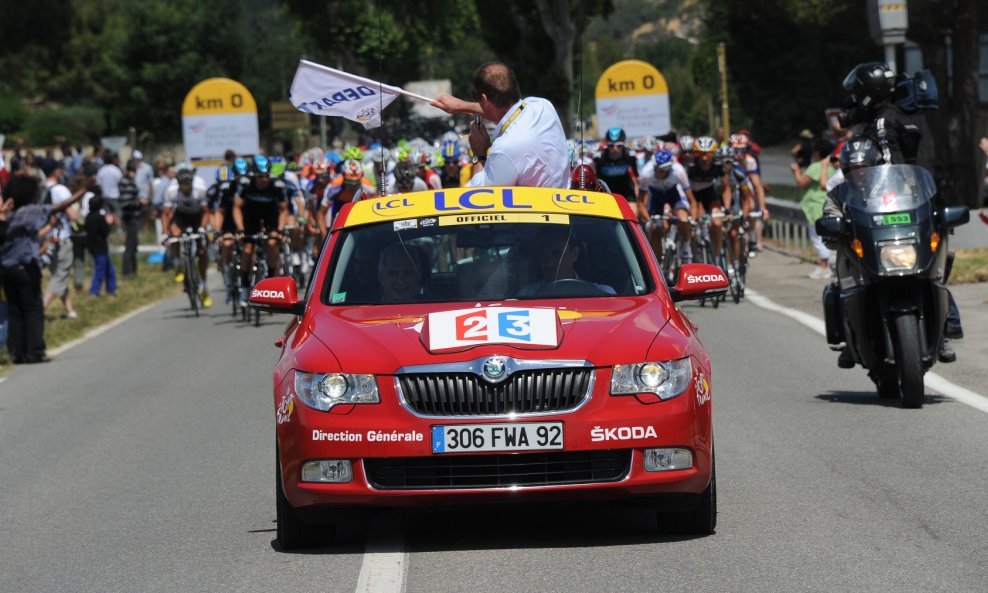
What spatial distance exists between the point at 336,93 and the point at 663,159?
38.4 feet

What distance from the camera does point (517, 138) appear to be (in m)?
9.52

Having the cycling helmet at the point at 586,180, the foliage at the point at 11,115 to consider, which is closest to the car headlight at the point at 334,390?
the cycling helmet at the point at 586,180

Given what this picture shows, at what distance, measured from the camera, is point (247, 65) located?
4094 inches

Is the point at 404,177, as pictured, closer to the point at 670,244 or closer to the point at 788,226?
the point at 670,244

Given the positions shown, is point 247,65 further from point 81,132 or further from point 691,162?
point 691,162

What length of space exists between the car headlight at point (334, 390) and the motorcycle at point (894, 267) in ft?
16.7

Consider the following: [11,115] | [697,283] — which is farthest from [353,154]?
[11,115]

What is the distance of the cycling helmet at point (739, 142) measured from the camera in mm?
25156

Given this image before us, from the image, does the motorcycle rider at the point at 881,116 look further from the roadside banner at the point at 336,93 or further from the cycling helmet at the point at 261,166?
the cycling helmet at the point at 261,166

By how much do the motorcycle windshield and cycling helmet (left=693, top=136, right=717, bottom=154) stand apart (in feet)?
34.7

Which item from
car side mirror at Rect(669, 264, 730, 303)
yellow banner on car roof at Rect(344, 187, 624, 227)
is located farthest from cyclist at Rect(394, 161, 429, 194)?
car side mirror at Rect(669, 264, 730, 303)

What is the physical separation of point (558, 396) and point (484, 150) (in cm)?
321

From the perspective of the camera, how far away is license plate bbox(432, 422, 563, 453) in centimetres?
737

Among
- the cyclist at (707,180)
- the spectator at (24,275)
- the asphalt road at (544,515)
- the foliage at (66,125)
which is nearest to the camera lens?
the asphalt road at (544,515)
